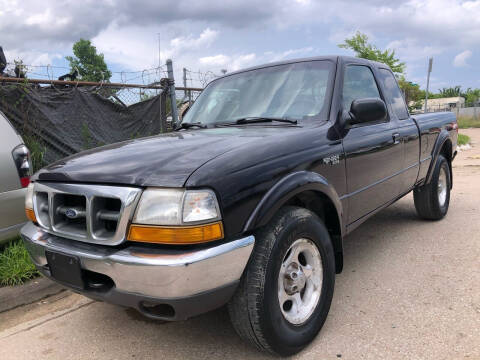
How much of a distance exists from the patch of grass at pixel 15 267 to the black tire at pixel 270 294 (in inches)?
92.9

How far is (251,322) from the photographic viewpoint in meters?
2.04

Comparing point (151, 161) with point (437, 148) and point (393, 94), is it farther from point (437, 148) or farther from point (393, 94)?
point (437, 148)

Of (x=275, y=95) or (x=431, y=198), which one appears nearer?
(x=275, y=95)

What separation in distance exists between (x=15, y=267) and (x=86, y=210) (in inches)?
81.0

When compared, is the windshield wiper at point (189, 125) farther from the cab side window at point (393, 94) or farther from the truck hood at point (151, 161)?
the cab side window at point (393, 94)

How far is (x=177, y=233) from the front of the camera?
1.82 meters

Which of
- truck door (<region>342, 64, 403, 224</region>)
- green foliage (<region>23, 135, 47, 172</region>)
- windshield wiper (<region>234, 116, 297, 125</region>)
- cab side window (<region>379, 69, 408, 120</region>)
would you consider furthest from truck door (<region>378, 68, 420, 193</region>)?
green foliage (<region>23, 135, 47, 172</region>)

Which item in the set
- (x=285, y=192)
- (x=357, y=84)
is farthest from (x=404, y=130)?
(x=285, y=192)

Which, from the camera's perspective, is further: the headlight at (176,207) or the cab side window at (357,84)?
the cab side window at (357,84)

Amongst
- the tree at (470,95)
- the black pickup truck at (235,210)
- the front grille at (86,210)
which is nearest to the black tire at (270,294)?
the black pickup truck at (235,210)

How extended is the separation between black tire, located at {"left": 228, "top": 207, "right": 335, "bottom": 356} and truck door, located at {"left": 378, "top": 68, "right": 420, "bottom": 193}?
76.1 inches

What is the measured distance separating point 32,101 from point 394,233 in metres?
5.11

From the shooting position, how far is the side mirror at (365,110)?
2.77 meters

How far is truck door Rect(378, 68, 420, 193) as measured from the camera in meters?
3.81
